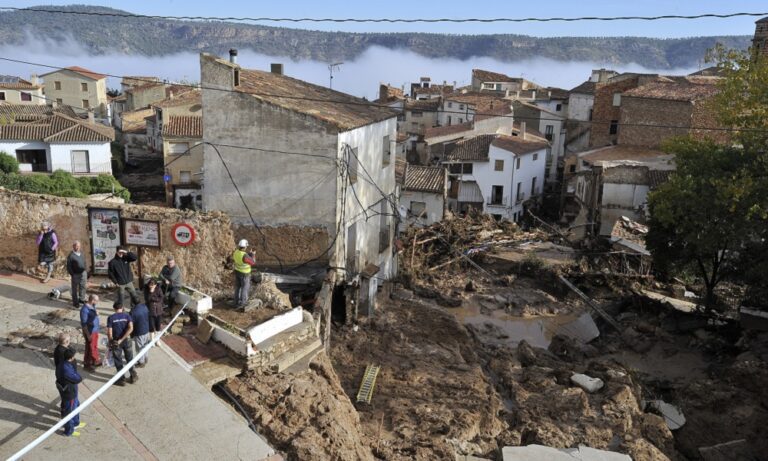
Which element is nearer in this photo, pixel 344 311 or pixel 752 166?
pixel 344 311

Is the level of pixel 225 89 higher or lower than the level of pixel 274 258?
higher

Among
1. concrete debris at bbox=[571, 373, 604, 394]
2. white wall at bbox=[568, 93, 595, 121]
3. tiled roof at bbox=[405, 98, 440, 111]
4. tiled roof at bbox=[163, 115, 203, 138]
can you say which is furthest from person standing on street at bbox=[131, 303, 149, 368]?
tiled roof at bbox=[405, 98, 440, 111]

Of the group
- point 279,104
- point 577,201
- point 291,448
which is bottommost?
point 577,201

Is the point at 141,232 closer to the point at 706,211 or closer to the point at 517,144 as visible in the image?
the point at 706,211

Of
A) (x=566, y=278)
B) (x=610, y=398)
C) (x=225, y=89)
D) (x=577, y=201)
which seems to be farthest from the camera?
(x=577, y=201)

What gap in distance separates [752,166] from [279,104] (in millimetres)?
14898

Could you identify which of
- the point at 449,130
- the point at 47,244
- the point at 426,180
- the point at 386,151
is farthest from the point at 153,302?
the point at 449,130

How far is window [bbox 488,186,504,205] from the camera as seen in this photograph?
4878cm

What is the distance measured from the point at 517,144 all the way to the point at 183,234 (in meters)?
39.3

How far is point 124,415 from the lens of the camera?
30.7ft

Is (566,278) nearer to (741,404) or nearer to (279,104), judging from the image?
(741,404)

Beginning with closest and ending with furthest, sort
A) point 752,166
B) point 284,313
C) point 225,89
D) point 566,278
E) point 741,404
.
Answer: point 284,313 < point 741,404 < point 225,89 < point 752,166 < point 566,278

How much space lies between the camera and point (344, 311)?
1739cm

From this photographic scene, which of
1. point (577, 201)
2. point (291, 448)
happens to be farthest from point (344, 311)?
point (577, 201)
